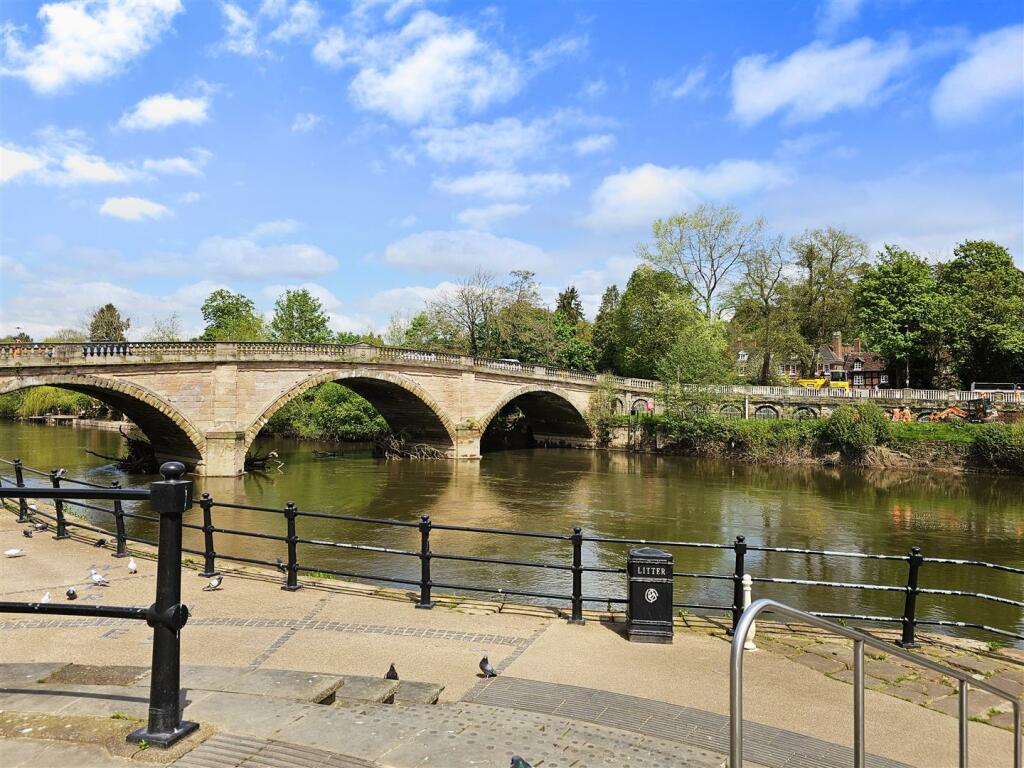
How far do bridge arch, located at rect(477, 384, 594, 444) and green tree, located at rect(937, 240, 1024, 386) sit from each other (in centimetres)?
2527

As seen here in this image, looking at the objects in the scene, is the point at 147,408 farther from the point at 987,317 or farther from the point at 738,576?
the point at 987,317

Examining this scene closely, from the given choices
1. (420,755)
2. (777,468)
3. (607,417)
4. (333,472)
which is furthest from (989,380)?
(420,755)

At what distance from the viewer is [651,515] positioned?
21781mm

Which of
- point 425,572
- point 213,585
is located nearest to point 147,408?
point 213,585

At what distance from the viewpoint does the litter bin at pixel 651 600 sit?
6.75m

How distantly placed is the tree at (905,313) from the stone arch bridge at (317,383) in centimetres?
689

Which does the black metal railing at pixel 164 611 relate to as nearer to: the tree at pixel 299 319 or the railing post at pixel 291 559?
the railing post at pixel 291 559

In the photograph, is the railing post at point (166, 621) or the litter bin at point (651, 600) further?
the litter bin at point (651, 600)

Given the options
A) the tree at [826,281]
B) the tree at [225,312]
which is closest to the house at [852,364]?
the tree at [826,281]

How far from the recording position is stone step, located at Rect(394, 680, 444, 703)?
15.6ft

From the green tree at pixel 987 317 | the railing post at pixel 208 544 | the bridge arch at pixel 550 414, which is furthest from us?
the green tree at pixel 987 317

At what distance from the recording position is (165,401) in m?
26.7

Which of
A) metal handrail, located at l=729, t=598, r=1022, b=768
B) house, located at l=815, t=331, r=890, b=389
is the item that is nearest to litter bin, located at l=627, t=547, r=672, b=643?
metal handrail, located at l=729, t=598, r=1022, b=768

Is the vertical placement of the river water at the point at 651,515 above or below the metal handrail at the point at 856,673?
below
